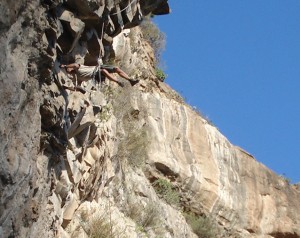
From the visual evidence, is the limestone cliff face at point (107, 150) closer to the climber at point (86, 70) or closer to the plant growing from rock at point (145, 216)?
the plant growing from rock at point (145, 216)

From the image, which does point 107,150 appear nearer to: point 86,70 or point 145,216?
point 145,216

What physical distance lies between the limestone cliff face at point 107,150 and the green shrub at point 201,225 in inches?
5.8

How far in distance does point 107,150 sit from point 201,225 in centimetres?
541

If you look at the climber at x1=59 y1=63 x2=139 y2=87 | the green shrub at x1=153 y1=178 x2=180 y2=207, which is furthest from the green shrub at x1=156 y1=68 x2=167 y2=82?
the climber at x1=59 y1=63 x2=139 y2=87

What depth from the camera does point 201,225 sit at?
1766cm

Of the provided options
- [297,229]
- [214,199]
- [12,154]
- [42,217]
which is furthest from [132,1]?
[297,229]

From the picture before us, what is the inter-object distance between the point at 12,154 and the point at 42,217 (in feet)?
6.07

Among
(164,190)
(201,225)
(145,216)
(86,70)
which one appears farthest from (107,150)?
(201,225)

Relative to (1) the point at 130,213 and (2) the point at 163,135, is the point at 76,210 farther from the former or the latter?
(2) the point at 163,135

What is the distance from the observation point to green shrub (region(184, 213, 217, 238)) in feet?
57.2

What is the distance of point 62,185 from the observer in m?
10.3

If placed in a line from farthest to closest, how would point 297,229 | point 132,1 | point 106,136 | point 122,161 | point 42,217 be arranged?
point 297,229, point 122,161, point 106,136, point 132,1, point 42,217

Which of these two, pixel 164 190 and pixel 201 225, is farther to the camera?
pixel 201 225

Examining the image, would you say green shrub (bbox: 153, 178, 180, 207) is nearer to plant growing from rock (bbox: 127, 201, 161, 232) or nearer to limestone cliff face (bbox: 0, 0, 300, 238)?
limestone cliff face (bbox: 0, 0, 300, 238)
